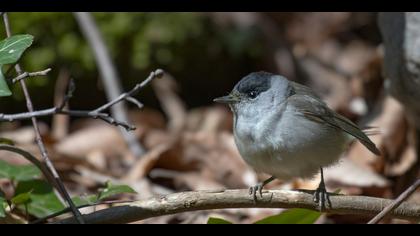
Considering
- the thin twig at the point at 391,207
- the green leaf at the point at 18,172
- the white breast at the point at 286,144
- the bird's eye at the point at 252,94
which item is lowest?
the thin twig at the point at 391,207

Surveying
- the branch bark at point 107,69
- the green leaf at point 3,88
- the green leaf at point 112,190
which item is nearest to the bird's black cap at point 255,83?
the green leaf at point 112,190

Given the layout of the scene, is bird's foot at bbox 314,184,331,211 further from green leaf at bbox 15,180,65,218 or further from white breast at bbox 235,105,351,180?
green leaf at bbox 15,180,65,218

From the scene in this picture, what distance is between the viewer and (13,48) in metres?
3.00

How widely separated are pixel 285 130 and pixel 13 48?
4.77 ft

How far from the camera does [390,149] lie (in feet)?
18.5

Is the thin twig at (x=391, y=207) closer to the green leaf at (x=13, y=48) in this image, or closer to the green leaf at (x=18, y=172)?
the green leaf at (x=13, y=48)

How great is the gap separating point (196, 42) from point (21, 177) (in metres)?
3.51

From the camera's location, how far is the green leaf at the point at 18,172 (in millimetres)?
3795

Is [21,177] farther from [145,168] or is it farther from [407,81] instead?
[407,81]

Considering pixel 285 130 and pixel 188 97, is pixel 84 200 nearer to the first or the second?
pixel 285 130

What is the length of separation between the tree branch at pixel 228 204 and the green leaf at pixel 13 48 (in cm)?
75

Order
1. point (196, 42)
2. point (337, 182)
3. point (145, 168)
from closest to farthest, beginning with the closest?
point (337, 182) < point (145, 168) < point (196, 42)

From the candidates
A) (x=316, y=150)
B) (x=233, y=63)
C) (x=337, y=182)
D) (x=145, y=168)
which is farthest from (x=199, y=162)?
(x=316, y=150)

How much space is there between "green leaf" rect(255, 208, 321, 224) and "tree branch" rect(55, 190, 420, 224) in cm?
11
